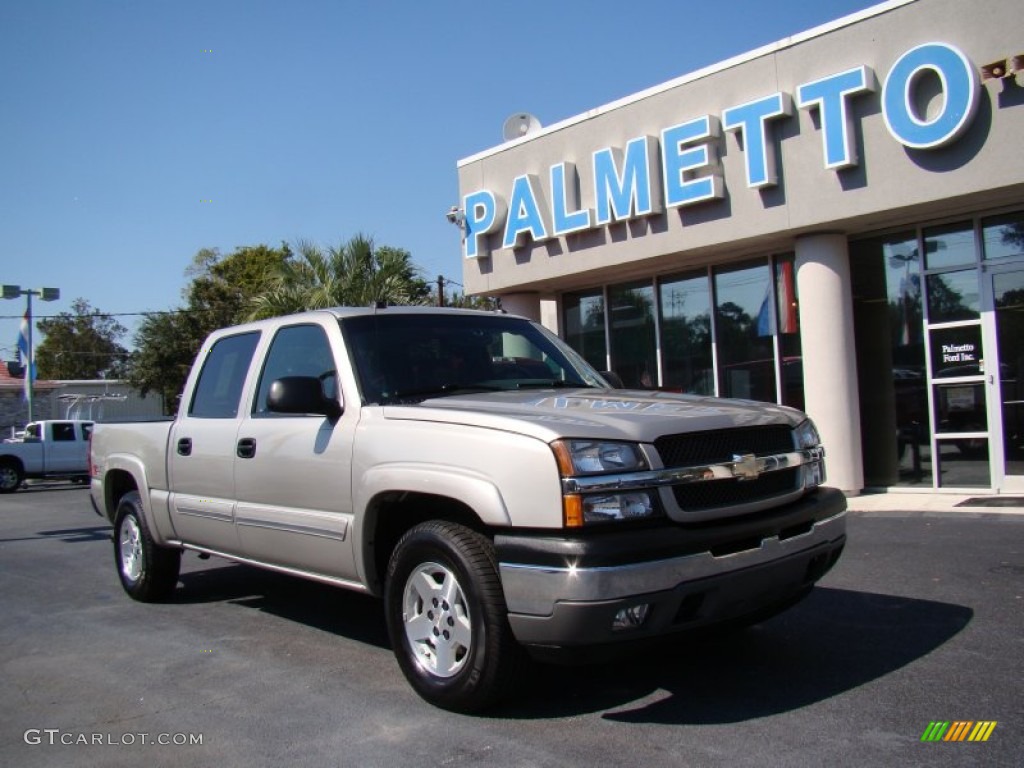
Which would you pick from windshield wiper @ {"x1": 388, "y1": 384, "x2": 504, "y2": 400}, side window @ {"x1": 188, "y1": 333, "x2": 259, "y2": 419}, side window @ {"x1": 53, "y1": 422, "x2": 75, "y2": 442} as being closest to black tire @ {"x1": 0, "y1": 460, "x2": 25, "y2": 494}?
side window @ {"x1": 53, "y1": 422, "x2": 75, "y2": 442}

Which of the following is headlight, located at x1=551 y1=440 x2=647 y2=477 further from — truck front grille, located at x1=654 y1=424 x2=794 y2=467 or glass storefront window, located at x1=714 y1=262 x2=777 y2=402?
glass storefront window, located at x1=714 y1=262 x2=777 y2=402

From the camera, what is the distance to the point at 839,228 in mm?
11086

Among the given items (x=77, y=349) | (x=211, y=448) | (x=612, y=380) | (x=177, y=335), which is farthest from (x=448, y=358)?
(x=77, y=349)

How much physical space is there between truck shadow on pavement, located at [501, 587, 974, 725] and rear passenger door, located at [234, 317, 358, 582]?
1299 millimetres

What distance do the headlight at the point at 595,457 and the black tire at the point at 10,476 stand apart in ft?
75.2

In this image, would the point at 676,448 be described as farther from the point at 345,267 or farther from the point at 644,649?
the point at 345,267

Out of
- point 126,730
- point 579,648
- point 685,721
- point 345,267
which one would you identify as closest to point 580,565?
point 579,648

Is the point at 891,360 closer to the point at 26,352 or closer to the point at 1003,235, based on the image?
the point at 1003,235

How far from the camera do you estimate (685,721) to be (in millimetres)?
3779

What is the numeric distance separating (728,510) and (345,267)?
612 inches

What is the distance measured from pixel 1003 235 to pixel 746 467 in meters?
8.22

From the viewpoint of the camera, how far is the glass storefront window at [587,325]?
14.9m

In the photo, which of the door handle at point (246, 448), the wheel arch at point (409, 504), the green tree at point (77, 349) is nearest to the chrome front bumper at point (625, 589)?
the wheel arch at point (409, 504)

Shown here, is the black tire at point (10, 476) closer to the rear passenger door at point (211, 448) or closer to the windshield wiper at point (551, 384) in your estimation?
the rear passenger door at point (211, 448)
